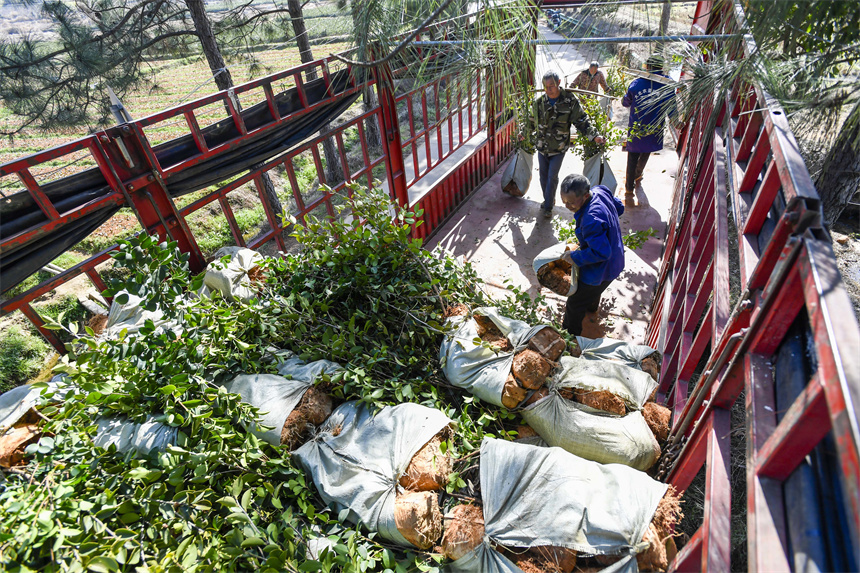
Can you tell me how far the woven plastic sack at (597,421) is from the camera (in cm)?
209

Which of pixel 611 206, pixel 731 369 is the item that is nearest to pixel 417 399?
pixel 731 369

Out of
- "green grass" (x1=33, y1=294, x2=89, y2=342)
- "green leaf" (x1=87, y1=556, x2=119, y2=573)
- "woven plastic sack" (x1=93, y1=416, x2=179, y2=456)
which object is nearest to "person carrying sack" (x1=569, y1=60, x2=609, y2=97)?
"woven plastic sack" (x1=93, y1=416, x2=179, y2=456)

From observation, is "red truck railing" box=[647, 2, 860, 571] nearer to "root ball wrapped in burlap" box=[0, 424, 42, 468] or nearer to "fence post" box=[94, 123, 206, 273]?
"root ball wrapped in burlap" box=[0, 424, 42, 468]

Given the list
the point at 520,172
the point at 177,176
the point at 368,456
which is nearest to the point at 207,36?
the point at 177,176

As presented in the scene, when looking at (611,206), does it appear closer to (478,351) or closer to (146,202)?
(478,351)

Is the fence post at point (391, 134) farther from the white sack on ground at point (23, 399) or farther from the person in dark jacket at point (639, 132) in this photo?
the white sack on ground at point (23, 399)

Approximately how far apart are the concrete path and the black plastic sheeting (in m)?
1.62

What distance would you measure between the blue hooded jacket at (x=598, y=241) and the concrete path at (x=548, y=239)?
47 centimetres

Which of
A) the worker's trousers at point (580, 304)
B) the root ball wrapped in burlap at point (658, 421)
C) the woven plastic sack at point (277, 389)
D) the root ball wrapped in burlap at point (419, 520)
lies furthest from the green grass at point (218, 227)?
the root ball wrapped in burlap at point (658, 421)

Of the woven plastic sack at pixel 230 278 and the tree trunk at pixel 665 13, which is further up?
the tree trunk at pixel 665 13

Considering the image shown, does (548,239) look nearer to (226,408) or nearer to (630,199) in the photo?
(630,199)

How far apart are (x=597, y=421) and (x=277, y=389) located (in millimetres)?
1646

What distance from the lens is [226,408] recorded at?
1.99m

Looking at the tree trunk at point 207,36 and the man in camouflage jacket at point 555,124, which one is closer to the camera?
the man in camouflage jacket at point 555,124
